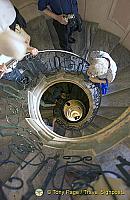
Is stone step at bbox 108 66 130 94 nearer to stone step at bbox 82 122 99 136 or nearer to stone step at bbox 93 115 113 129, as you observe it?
stone step at bbox 93 115 113 129

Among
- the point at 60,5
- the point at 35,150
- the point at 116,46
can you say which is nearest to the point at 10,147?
the point at 35,150

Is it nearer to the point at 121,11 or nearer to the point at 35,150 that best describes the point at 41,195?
the point at 35,150

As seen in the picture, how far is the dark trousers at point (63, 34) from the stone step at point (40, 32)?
12.3 inches

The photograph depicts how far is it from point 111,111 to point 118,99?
9.1 inches

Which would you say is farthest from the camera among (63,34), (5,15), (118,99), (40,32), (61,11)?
(40,32)

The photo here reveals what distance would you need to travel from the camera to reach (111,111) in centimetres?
589

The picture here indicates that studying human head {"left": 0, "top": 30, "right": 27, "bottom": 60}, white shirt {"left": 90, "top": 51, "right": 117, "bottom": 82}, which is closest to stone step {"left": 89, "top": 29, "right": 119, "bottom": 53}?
white shirt {"left": 90, "top": 51, "right": 117, "bottom": 82}

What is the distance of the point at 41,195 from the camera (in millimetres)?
4219

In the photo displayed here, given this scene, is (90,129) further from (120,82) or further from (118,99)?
(120,82)

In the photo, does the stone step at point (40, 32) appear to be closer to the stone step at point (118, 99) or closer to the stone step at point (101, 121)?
the stone step at point (118, 99)

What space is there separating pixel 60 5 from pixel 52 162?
206 centimetres

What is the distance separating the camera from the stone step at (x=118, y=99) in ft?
18.9

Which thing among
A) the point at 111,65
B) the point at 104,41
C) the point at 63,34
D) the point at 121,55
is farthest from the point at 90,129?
the point at 111,65

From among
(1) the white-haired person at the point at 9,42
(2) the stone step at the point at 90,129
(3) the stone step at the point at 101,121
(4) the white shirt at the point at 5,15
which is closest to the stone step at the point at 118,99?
(3) the stone step at the point at 101,121
